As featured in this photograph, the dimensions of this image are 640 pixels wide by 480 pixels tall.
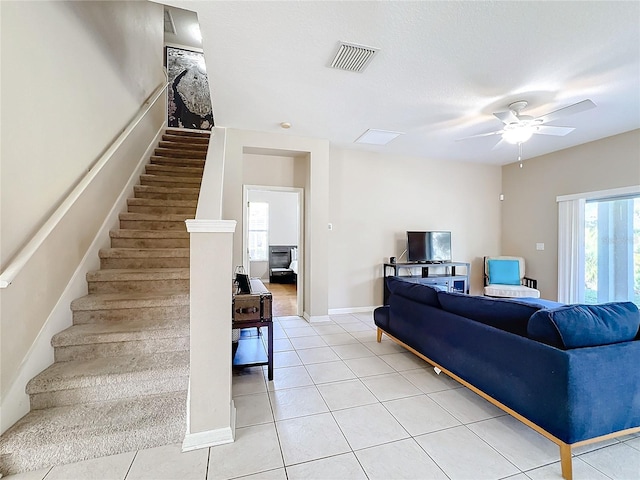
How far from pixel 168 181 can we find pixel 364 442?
3.71 metres

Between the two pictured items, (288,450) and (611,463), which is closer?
(611,463)

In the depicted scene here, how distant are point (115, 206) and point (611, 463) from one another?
4.49 m

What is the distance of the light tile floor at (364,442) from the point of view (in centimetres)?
161

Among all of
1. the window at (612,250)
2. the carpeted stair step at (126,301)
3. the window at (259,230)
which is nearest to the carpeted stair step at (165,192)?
the carpeted stair step at (126,301)

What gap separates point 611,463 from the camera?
168 centimetres

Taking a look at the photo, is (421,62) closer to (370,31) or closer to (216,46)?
(370,31)

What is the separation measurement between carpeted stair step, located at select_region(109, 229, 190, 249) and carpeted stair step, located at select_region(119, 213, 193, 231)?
14 centimetres

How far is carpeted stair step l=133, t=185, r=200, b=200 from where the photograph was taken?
3.67 metres

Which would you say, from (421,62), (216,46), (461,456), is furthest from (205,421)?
(421,62)

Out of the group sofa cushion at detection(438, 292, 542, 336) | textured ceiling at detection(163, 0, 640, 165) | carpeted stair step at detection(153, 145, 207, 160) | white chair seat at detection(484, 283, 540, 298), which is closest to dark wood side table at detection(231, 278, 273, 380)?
sofa cushion at detection(438, 292, 542, 336)

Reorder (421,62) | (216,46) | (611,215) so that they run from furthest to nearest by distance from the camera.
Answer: (611,215)
(421,62)
(216,46)

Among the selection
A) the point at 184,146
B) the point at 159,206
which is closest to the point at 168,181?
the point at 159,206

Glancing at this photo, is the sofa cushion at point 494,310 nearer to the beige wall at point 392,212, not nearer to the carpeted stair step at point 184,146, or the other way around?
the beige wall at point 392,212

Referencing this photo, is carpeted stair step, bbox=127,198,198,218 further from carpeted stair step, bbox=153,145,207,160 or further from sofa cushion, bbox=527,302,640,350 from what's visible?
sofa cushion, bbox=527,302,640,350
